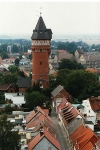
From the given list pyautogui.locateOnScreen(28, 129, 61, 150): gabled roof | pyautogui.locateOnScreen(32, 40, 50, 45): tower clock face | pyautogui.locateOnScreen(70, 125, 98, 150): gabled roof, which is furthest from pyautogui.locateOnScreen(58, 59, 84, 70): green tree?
pyautogui.locateOnScreen(28, 129, 61, 150): gabled roof

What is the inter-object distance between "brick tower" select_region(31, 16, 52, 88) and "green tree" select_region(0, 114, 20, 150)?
87.1ft

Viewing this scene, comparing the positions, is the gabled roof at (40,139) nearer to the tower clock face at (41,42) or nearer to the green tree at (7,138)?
the green tree at (7,138)

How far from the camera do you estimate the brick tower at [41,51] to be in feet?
174

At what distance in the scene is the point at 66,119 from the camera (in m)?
37.5

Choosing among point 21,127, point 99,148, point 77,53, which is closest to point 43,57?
point 21,127

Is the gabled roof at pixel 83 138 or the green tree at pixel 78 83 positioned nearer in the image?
the gabled roof at pixel 83 138

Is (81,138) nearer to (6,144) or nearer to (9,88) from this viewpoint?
(6,144)

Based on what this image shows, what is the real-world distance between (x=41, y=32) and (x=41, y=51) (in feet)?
8.47

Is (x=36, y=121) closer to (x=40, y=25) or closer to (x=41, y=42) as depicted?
(x=41, y=42)

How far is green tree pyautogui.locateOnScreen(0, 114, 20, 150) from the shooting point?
89.8ft

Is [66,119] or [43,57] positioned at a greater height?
[43,57]

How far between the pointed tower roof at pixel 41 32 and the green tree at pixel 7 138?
26696mm

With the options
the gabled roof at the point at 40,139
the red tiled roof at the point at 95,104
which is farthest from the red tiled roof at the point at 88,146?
the red tiled roof at the point at 95,104

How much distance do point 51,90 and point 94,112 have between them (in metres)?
13.5
